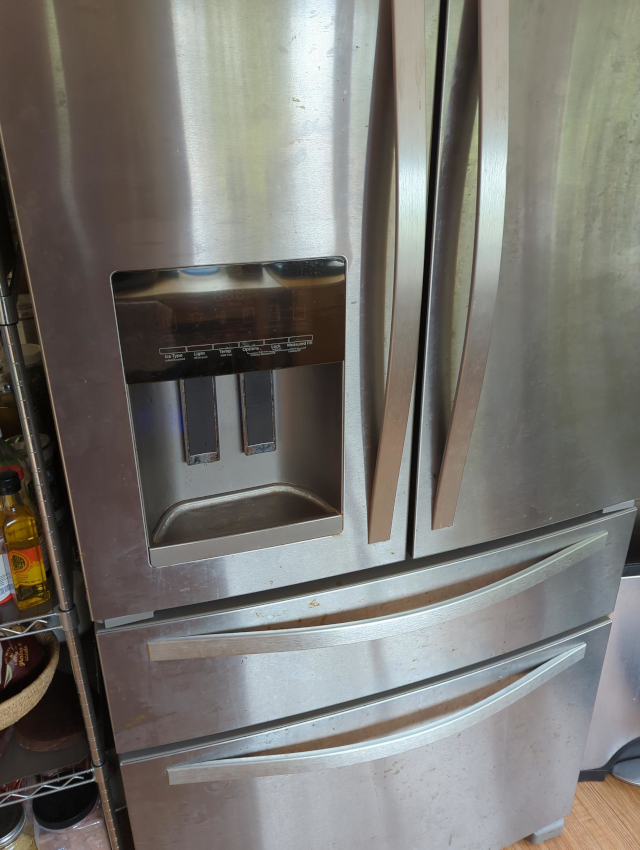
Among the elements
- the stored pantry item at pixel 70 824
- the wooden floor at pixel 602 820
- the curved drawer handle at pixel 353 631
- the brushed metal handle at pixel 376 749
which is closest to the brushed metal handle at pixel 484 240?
the curved drawer handle at pixel 353 631

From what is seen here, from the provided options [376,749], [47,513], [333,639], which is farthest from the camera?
[376,749]

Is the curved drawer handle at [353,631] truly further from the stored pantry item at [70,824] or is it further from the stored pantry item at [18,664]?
the stored pantry item at [70,824]

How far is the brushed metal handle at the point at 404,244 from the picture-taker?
0.68m

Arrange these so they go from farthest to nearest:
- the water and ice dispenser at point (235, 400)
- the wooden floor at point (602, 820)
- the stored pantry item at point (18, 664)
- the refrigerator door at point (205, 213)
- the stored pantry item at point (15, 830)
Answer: the wooden floor at point (602, 820)
the stored pantry item at point (15, 830)
the stored pantry item at point (18, 664)
the water and ice dispenser at point (235, 400)
the refrigerator door at point (205, 213)

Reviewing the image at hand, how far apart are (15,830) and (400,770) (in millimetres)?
677

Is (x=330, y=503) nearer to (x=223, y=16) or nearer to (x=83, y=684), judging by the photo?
(x=83, y=684)

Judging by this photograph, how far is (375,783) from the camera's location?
1108mm

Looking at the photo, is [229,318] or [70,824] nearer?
[229,318]

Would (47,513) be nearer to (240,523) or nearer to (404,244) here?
(240,523)

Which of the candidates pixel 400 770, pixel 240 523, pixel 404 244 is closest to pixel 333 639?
pixel 240 523

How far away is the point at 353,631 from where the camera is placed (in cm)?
95

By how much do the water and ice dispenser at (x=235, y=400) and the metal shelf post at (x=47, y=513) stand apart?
127 millimetres

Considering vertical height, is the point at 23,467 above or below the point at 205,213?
below

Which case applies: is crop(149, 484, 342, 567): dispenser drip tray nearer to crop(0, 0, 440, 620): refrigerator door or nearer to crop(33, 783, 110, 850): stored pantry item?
crop(0, 0, 440, 620): refrigerator door
